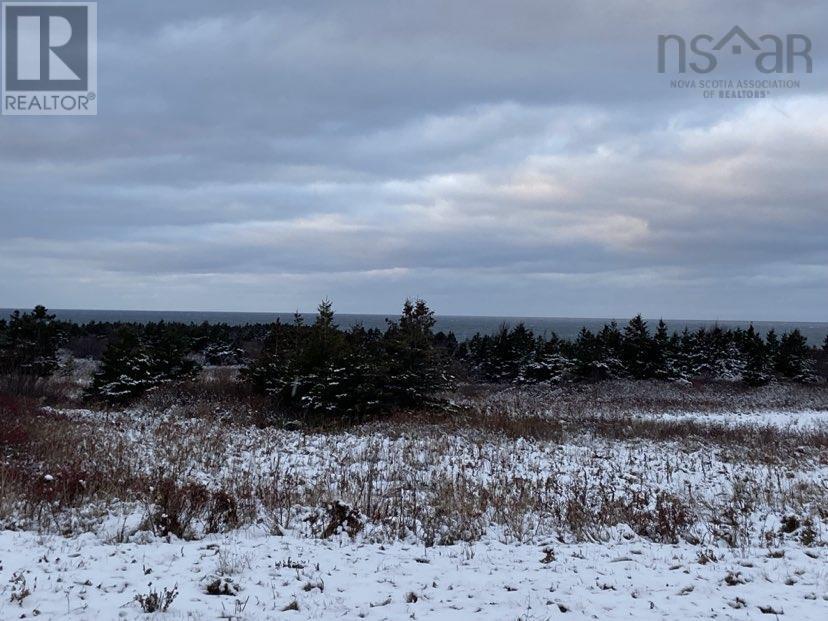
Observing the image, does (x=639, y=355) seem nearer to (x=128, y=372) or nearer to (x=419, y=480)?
(x=128, y=372)

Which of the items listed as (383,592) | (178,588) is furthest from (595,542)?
(178,588)

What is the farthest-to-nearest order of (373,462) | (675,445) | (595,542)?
(675,445)
(373,462)
(595,542)

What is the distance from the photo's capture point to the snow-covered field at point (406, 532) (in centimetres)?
565

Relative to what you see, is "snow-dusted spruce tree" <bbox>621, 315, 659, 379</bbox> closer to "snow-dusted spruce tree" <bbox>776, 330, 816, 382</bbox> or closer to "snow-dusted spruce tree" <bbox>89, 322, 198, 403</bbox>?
"snow-dusted spruce tree" <bbox>776, 330, 816, 382</bbox>

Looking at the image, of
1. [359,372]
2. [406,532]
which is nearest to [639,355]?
[359,372]

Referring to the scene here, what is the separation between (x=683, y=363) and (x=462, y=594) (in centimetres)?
4188

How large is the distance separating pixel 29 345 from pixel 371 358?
22.0m

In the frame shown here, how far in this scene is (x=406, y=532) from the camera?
7840 millimetres

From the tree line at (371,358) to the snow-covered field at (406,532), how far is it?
615 cm

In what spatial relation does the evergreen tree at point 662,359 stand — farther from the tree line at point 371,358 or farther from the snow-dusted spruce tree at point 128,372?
the snow-dusted spruce tree at point 128,372

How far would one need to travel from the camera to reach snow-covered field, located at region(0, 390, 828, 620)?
18.5ft

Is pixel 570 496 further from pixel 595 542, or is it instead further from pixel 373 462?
pixel 373 462

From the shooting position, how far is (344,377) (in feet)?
63.8

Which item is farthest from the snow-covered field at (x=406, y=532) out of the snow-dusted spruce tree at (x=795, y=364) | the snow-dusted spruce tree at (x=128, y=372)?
the snow-dusted spruce tree at (x=795, y=364)
